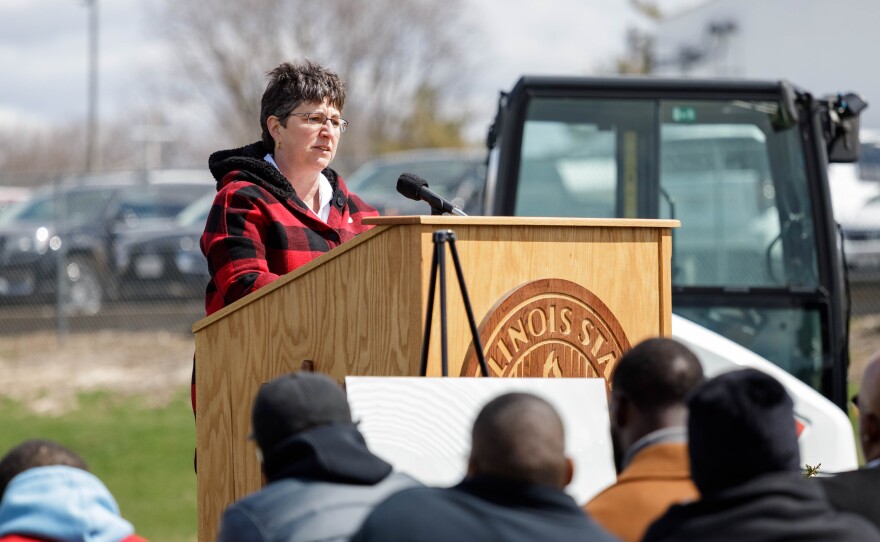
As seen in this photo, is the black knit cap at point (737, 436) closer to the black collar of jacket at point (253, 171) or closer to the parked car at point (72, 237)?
the black collar of jacket at point (253, 171)

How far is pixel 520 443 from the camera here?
265 centimetres

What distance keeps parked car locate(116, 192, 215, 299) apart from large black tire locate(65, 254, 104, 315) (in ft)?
0.94

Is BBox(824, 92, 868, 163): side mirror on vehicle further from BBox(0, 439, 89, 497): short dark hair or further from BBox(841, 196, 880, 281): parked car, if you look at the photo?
BBox(841, 196, 880, 281): parked car

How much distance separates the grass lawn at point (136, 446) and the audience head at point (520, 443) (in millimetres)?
7229

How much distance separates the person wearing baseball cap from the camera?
113 inches

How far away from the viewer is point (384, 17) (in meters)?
38.2

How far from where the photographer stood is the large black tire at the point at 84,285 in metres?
16.3

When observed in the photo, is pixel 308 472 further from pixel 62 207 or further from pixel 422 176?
pixel 62 207

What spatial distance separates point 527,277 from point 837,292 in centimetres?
453

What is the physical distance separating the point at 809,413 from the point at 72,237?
38.2 ft

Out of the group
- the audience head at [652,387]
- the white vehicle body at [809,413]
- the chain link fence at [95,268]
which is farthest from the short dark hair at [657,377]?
the chain link fence at [95,268]

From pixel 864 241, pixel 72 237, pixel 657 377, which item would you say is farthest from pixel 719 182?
pixel 72 237

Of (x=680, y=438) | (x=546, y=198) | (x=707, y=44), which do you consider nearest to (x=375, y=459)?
(x=680, y=438)

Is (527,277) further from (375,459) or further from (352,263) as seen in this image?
(375,459)
